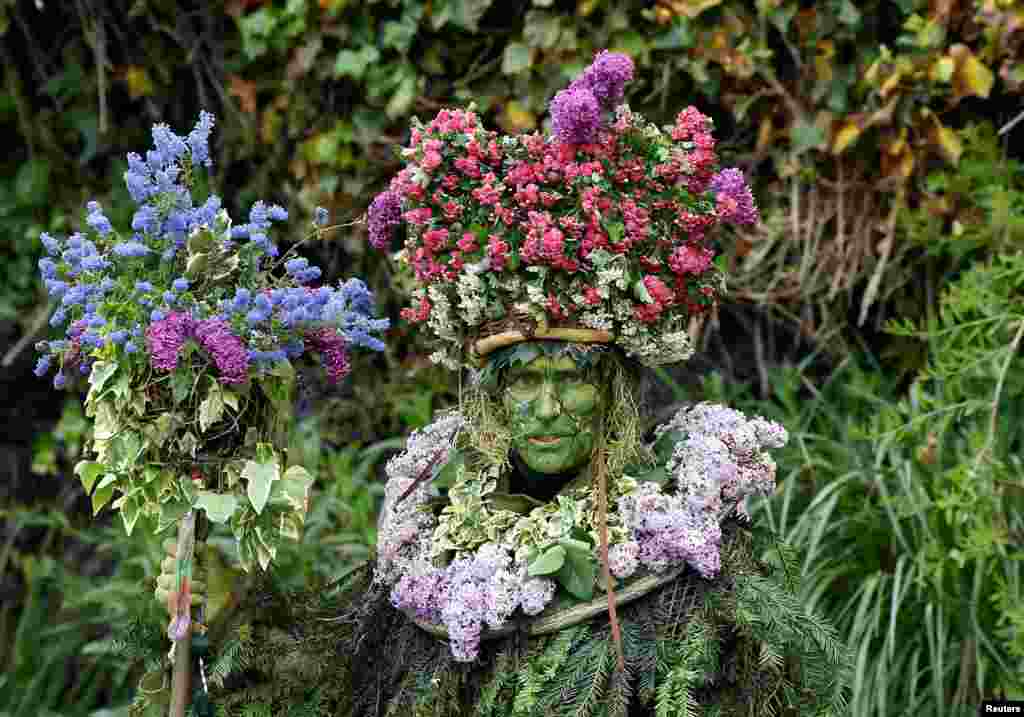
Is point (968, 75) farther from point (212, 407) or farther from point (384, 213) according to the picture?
point (212, 407)

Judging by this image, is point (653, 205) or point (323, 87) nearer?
point (653, 205)

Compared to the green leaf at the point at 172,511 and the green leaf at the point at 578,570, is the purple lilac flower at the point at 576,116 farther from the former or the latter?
the green leaf at the point at 172,511

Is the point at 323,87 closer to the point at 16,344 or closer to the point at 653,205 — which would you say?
the point at 16,344

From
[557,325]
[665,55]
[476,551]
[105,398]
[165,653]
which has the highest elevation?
[665,55]

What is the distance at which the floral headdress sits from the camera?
6.82ft

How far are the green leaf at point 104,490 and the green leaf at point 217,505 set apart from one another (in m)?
0.15

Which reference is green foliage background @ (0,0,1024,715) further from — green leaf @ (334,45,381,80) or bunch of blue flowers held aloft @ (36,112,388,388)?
bunch of blue flowers held aloft @ (36,112,388,388)

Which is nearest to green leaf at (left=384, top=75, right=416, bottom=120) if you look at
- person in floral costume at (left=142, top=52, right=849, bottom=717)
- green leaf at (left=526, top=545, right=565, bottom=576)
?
person in floral costume at (left=142, top=52, right=849, bottom=717)

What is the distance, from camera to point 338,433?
156 inches

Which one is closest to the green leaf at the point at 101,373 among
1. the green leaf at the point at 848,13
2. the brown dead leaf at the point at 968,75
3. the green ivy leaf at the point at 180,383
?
the green ivy leaf at the point at 180,383

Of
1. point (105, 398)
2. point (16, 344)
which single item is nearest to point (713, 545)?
point (105, 398)

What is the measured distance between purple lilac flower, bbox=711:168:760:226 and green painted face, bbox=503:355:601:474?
398 mm

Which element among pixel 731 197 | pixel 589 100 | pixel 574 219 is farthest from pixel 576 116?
pixel 731 197

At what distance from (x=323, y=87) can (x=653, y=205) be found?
1.92 metres
